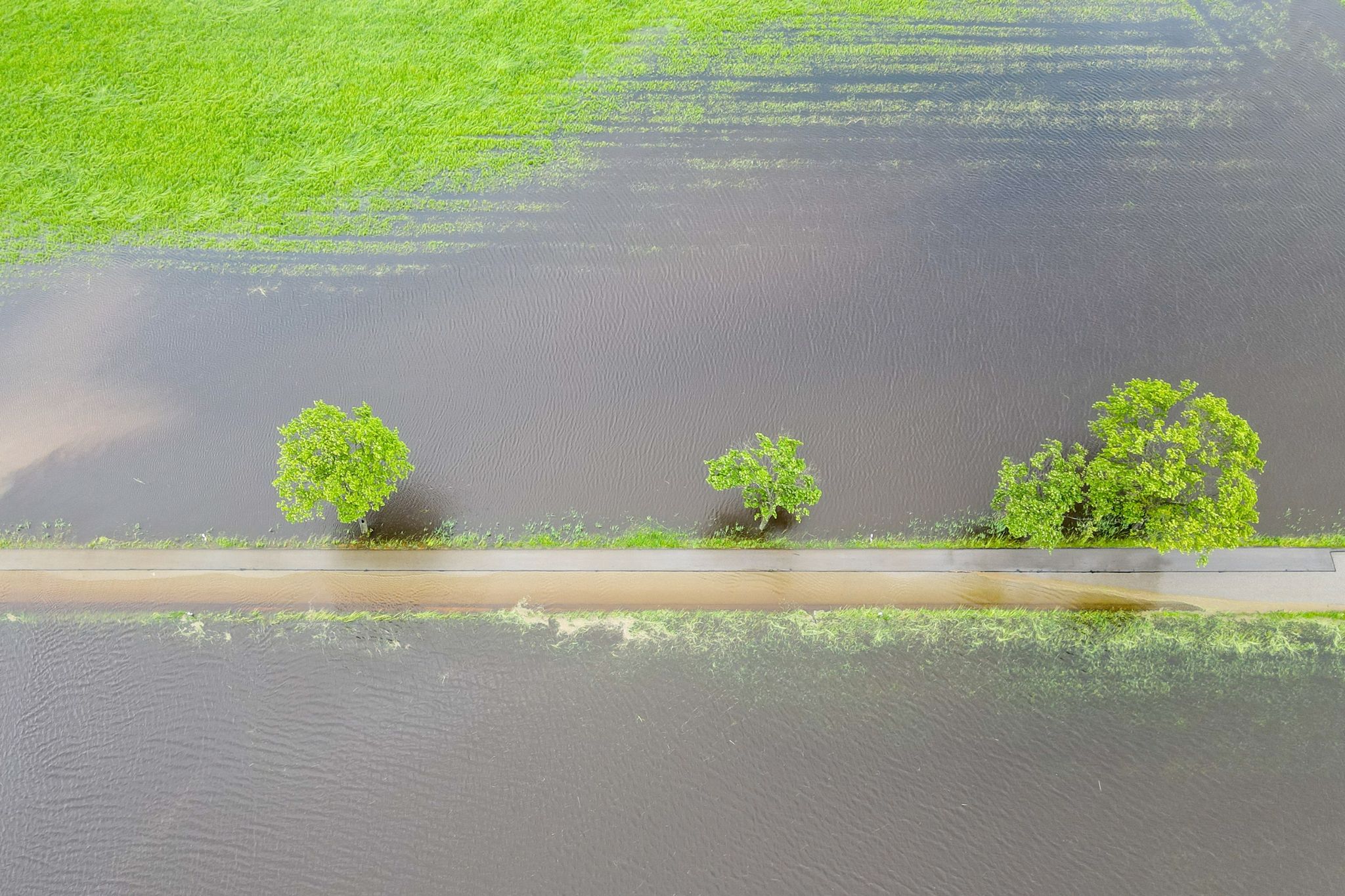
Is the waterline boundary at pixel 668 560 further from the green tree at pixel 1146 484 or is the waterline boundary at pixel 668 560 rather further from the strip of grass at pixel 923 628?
the strip of grass at pixel 923 628

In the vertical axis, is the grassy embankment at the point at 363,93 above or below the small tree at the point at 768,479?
above

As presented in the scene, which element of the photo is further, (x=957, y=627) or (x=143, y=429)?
(x=143, y=429)

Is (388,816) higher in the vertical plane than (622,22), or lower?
lower

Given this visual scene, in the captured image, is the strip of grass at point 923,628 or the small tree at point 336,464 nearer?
the strip of grass at point 923,628

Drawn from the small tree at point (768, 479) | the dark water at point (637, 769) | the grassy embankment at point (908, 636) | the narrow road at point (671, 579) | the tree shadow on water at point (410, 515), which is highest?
the small tree at point (768, 479)

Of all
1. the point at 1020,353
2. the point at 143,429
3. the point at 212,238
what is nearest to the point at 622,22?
the point at 212,238

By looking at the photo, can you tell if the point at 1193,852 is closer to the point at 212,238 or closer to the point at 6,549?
the point at 6,549

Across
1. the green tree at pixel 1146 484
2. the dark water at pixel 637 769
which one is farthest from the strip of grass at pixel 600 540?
the dark water at pixel 637 769
